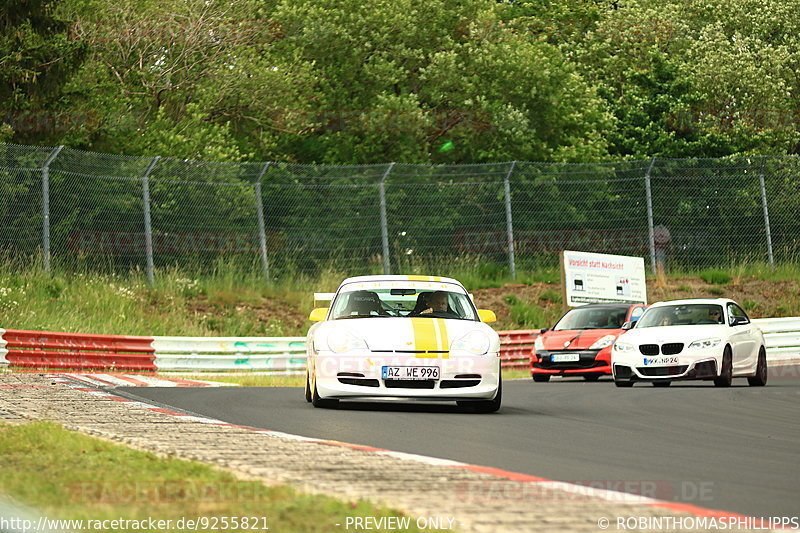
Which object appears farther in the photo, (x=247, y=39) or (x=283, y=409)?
(x=247, y=39)

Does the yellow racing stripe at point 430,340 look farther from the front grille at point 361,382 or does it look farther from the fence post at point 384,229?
the fence post at point 384,229

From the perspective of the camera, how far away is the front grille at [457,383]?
41.9 feet

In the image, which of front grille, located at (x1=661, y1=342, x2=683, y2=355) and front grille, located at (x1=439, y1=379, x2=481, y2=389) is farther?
front grille, located at (x1=661, y1=342, x2=683, y2=355)

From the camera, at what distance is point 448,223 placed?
28422mm

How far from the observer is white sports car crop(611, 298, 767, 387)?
711 inches

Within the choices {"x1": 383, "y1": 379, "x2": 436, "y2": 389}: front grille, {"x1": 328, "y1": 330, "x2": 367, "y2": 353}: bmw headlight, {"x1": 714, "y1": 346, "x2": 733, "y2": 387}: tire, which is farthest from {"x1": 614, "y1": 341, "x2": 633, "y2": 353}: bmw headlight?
{"x1": 328, "y1": 330, "x2": 367, "y2": 353}: bmw headlight

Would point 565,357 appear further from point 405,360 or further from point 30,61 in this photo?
point 30,61

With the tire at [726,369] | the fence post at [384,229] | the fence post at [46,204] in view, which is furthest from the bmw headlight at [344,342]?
the fence post at [384,229]

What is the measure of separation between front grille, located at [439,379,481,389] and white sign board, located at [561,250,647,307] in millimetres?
14513

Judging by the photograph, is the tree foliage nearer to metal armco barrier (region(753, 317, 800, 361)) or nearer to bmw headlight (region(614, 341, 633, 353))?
metal armco barrier (region(753, 317, 800, 361))

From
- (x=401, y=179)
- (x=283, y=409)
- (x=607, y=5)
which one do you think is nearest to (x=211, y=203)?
(x=401, y=179)

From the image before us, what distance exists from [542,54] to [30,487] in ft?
116

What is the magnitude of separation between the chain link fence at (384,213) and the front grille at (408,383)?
13.4 m

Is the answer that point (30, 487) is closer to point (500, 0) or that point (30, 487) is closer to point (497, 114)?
point (497, 114)
